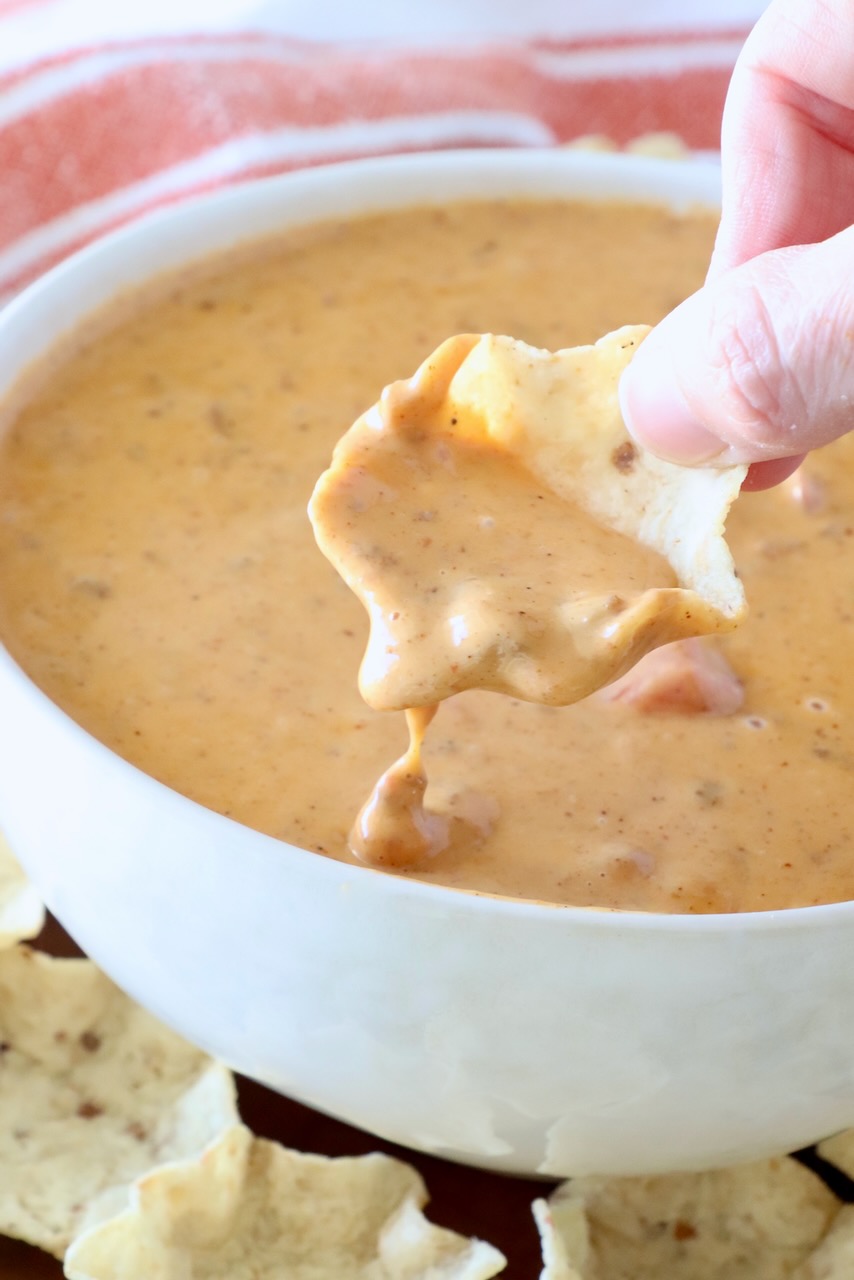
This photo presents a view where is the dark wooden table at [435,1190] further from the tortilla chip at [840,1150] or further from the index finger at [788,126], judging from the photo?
the index finger at [788,126]

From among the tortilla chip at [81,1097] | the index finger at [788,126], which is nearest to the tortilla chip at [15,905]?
the tortilla chip at [81,1097]

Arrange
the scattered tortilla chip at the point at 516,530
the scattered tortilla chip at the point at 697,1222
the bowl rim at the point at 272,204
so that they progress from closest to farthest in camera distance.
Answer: the scattered tortilla chip at the point at 516,530 < the bowl rim at the point at 272,204 < the scattered tortilla chip at the point at 697,1222

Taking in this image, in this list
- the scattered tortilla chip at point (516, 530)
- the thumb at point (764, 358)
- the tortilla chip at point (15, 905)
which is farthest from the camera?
the tortilla chip at point (15, 905)

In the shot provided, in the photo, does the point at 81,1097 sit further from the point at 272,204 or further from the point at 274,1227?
the point at 272,204

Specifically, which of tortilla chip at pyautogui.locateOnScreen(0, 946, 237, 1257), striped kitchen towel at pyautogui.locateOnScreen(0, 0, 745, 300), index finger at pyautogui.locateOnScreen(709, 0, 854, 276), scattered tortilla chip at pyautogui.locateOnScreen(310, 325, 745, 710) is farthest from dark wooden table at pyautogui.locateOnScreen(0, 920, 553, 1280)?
striped kitchen towel at pyautogui.locateOnScreen(0, 0, 745, 300)

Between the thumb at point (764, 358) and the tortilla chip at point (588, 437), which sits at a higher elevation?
the thumb at point (764, 358)

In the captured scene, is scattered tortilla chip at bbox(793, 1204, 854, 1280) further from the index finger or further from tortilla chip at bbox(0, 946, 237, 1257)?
the index finger

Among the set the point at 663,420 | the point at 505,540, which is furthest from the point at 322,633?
the point at 663,420
